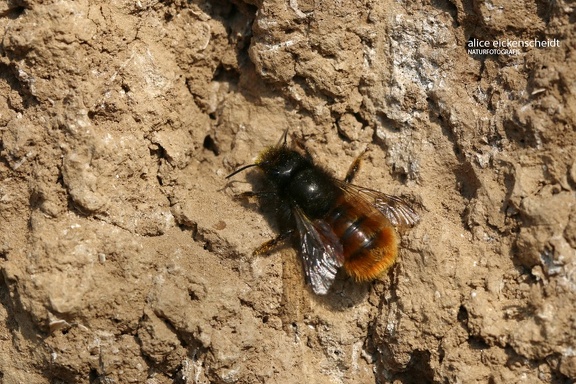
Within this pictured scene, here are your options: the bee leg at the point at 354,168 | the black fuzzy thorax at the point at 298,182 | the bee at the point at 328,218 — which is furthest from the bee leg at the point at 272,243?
the bee leg at the point at 354,168

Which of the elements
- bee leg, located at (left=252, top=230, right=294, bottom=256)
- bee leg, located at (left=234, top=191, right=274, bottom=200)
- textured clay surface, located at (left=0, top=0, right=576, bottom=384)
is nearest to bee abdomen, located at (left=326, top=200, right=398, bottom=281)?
textured clay surface, located at (left=0, top=0, right=576, bottom=384)

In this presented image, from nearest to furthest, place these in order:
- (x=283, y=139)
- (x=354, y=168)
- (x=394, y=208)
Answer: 1. (x=394, y=208)
2. (x=354, y=168)
3. (x=283, y=139)

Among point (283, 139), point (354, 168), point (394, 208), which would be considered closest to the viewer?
point (394, 208)

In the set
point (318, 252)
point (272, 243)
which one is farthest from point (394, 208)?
point (272, 243)

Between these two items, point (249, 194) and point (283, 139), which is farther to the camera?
point (283, 139)

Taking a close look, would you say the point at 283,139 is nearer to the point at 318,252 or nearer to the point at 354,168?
the point at 354,168
